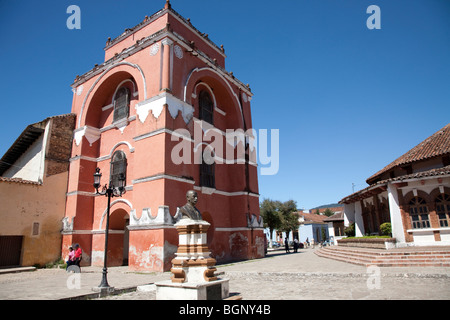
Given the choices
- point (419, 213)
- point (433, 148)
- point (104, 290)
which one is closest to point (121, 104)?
point (104, 290)

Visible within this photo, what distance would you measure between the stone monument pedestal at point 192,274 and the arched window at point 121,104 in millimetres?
11256

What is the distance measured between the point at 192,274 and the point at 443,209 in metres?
13.2

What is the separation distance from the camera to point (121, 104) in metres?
15.8

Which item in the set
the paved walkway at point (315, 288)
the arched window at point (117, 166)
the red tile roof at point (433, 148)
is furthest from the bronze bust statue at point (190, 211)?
the red tile roof at point (433, 148)

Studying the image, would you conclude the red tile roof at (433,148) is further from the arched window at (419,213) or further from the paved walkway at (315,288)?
the paved walkway at (315,288)

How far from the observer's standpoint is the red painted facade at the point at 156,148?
39.4ft

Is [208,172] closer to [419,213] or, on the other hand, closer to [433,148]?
[419,213]

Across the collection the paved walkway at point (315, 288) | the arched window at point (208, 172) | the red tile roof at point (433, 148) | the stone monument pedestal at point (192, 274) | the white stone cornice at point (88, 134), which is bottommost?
the paved walkway at point (315, 288)

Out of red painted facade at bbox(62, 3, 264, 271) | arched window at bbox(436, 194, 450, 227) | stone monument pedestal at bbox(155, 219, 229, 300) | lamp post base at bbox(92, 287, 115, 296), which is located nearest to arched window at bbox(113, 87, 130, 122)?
red painted facade at bbox(62, 3, 264, 271)

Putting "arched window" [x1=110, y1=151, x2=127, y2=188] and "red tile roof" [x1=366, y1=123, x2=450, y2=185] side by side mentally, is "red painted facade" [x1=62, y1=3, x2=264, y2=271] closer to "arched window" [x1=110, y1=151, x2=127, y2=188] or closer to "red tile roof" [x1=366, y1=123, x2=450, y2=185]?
"arched window" [x1=110, y1=151, x2=127, y2=188]

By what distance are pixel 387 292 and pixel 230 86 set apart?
14.0m

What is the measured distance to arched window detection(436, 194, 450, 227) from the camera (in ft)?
43.1
